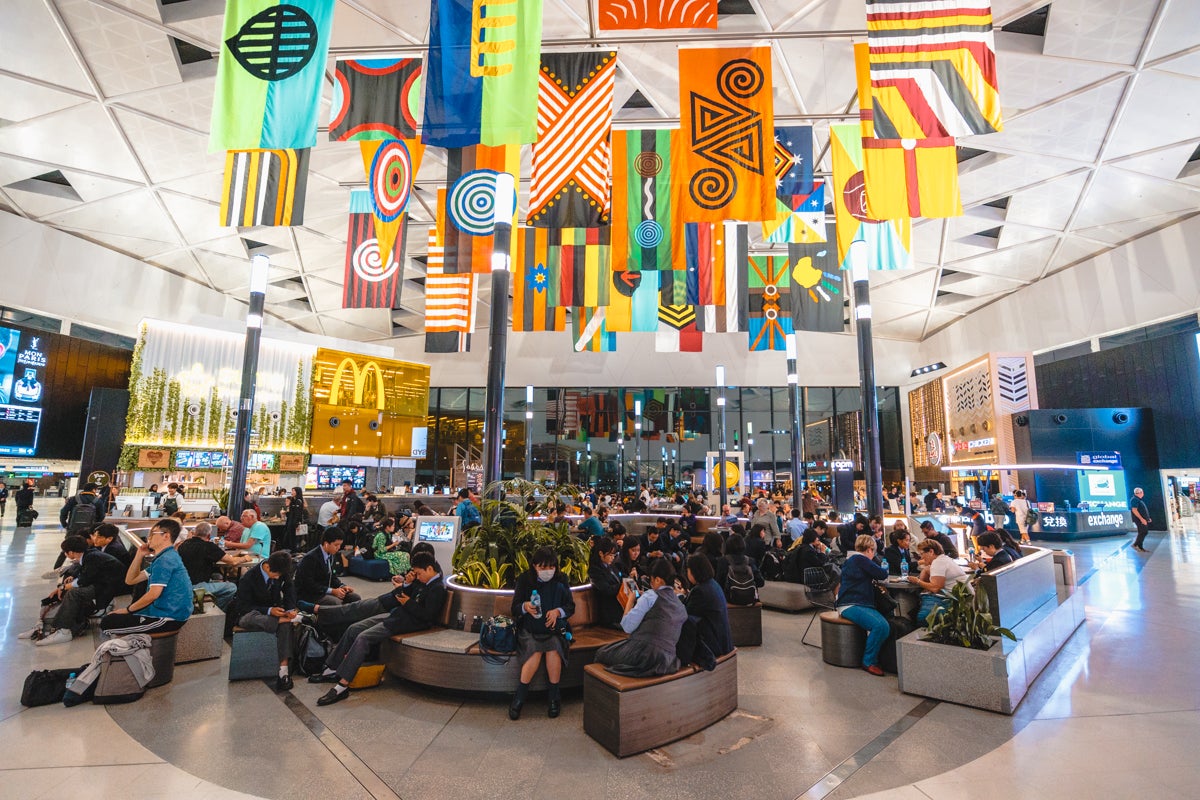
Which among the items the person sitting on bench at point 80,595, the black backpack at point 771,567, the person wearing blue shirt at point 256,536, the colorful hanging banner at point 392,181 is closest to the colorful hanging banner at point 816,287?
the black backpack at point 771,567

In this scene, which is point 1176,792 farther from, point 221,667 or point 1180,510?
point 1180,510

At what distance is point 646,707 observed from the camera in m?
3.86

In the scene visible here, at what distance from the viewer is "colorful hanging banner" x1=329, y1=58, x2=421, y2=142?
833 cm

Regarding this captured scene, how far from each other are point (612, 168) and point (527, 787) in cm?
887

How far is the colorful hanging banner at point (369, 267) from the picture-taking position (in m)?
11.7

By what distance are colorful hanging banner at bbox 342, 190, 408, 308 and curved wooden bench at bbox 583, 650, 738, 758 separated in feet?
31.1

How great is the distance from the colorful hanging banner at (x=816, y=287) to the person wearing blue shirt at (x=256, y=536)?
10241 mm

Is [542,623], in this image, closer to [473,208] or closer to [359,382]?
[473,208]

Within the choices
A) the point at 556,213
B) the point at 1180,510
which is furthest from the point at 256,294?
the point at 1180,510

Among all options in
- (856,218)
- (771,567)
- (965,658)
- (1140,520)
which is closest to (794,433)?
Result: (856,218)

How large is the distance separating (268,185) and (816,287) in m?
9.94

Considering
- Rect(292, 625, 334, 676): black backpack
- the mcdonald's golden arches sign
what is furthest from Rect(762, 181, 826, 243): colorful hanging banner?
the mcdonald's golden arches sign

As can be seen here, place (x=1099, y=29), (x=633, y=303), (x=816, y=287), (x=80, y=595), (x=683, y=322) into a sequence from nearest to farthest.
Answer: (x=80, y=595) < (x=1099, y=29) < (x=816, y=287) < (x=633, y=303) < (x=683, y=322)

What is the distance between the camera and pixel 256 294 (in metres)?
11.7
